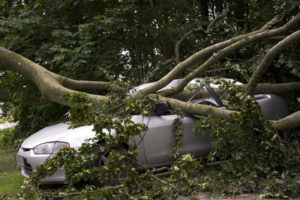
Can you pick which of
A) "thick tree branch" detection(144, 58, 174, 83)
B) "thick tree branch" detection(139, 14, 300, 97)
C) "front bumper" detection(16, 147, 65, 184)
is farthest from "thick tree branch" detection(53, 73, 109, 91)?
"front bumper" detection(16, 147, 65, 184)

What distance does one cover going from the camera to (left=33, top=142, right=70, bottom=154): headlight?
469cm

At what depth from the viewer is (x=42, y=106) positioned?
8.46m

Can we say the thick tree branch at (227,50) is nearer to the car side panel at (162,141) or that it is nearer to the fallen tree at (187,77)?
the fallen tree at (187,77)

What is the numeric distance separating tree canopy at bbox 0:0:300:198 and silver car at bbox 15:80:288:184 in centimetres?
36

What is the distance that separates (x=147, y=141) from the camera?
506cm

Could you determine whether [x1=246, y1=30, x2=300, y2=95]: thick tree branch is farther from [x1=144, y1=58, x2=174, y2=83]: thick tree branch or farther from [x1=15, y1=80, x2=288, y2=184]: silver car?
[x1=144, y1=58, x2=174, y2=83]: thick tree branch

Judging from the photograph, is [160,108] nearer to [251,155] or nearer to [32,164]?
[251,155]

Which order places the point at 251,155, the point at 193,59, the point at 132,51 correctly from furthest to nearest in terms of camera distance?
the point at 132,51
the point at 193,59
the point at 251,155

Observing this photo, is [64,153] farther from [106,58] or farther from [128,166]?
[106,58]

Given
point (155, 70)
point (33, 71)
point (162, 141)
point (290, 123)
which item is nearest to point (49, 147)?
point (162, 141)

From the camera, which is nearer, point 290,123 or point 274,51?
point 290,123

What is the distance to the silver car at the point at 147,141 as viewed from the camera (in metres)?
4.71

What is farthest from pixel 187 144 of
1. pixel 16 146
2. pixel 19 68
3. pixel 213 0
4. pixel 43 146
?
pixel 213 0

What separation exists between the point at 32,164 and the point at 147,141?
5.60 feet
